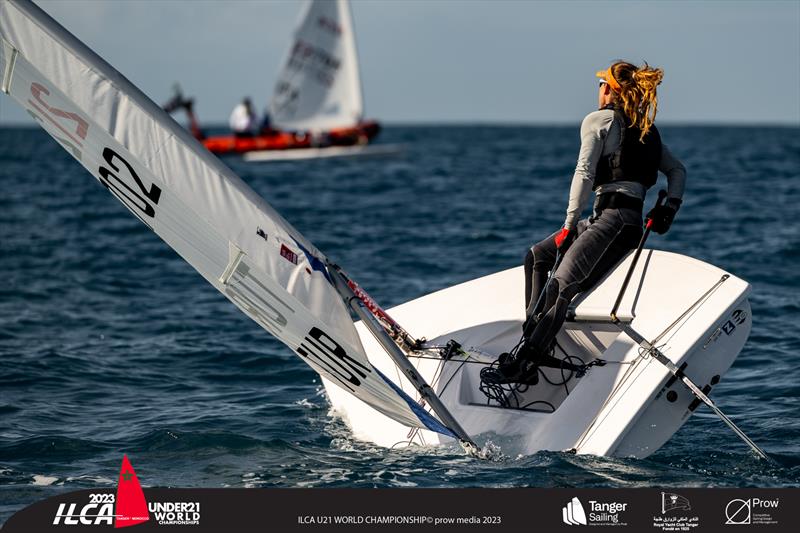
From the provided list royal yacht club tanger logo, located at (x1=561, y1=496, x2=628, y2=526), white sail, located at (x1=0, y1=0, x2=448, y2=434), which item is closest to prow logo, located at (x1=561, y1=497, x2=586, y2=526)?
royal yacht club tanger logo, located at (x1=561, y1=496, x2=628, y2=526)

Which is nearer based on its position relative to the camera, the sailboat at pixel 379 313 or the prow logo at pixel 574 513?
the prow logo at pixel 574 513

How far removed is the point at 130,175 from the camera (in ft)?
14.5

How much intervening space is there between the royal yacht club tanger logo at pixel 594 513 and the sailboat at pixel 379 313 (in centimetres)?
52

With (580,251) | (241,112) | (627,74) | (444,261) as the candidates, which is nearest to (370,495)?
(580,251)

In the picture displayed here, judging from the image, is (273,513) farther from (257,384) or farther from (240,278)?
(257,384)

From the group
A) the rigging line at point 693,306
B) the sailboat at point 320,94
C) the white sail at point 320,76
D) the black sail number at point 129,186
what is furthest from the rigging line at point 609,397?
the white sail at point 320,76

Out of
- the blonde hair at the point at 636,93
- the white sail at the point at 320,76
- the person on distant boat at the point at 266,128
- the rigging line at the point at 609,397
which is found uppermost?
the white sail at the point at 320,76

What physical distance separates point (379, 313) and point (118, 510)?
1647 millimetres

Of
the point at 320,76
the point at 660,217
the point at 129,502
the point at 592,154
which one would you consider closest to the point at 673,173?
the point at 660,217

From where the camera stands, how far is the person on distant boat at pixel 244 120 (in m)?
38.8

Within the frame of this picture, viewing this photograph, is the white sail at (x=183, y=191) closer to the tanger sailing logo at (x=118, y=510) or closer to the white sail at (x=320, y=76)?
the tanger sailing logo at (x=118, y=510)

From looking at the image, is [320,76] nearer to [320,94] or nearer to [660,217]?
[320,94]

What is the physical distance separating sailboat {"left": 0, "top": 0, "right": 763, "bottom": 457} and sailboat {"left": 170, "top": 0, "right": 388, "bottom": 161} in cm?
2805

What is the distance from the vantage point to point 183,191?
436 centimetres
